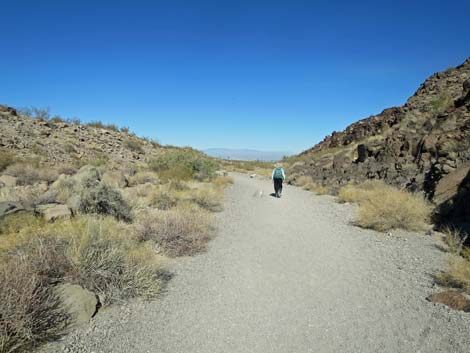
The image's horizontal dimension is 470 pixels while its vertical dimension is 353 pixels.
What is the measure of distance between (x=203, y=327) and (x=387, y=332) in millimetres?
2295

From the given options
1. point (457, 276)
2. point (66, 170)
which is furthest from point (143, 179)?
point (457, 276)

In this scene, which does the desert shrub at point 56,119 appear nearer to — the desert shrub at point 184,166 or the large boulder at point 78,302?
the desert shrub at point 184,166

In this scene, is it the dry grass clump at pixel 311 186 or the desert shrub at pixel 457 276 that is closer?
the desert shrub at pixel 457 276

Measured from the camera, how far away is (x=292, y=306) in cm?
439

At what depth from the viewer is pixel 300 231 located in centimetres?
862

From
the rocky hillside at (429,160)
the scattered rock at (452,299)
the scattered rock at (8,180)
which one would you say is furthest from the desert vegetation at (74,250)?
the rocky hillside at (429,160)

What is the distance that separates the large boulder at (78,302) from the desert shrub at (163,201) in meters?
6.10

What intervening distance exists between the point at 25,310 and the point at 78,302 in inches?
30.2

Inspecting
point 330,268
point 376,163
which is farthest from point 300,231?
point 376,163

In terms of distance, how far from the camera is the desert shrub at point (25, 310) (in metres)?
3.03

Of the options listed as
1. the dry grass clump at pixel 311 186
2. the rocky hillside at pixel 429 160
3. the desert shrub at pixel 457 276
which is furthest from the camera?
the dry grass clump at pixel 311 186

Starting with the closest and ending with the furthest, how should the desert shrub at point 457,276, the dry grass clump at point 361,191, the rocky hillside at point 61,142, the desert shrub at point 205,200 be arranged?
the desert shrub at point 457,276
the desert shrub at point 205,200
the dry grass clump at point 361,191
the rocky hillside at point 61,142

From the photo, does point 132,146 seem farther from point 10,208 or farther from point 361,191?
point 10,208

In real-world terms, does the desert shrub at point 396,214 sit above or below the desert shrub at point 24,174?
below
